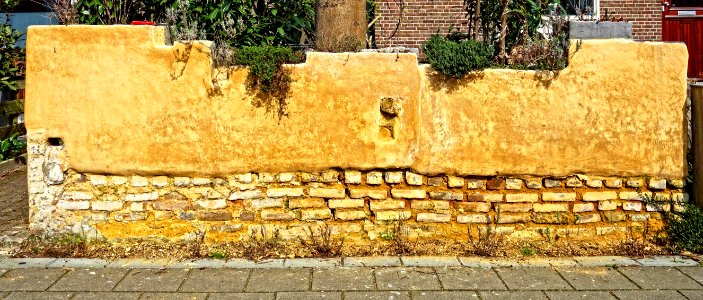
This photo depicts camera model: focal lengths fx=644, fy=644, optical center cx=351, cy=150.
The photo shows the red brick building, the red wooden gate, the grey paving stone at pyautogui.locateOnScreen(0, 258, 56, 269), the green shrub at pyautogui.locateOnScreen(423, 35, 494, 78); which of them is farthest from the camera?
the red wooden gate

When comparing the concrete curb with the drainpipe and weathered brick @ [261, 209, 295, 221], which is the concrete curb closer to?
weathered brick @ [261, 209, 295, 221]

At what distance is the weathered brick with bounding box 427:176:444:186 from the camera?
581cm

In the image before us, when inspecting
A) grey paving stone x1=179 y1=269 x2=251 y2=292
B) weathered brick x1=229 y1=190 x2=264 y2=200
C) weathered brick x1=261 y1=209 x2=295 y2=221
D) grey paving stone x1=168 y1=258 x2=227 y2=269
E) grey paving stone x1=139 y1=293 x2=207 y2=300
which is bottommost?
grey paving stone x1=139 y1=293 x2=207 y2=300

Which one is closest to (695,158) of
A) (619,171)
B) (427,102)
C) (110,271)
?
(619,171)

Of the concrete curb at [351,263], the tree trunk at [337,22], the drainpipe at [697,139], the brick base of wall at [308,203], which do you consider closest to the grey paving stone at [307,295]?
the concrete curb at [351,263]

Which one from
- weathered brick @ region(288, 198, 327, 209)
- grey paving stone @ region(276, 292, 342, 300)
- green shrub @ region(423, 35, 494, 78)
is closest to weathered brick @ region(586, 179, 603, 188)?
green shrub @ region(423, 35, 494, 78)

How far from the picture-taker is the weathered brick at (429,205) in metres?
5.82

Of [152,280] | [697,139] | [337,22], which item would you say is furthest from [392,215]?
[697,139]

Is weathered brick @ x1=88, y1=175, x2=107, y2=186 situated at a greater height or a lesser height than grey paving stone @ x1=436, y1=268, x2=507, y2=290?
greater

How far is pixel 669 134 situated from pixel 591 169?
77 centimetres

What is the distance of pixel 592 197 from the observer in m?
5.87

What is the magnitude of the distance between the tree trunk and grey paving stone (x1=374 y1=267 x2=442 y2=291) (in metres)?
2.23

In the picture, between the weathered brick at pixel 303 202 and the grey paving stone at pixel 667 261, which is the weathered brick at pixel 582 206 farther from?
the weathered brick at pixel 303 202

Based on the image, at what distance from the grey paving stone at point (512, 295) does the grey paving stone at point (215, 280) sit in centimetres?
184
